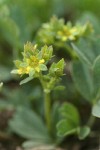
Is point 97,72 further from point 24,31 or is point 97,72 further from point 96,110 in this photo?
point 24,31

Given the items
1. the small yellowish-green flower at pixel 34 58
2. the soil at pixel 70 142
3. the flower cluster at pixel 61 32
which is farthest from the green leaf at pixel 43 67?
the soil at pixel 70 142

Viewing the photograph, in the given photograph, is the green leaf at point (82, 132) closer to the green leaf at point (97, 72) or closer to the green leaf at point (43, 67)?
the green leaf at point (97, 72)

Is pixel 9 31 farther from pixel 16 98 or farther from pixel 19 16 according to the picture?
pixel 16 98

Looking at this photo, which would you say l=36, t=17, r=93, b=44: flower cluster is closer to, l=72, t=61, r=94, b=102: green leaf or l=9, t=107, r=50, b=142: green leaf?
l=72, t=61, r=94, b=102: green leaf

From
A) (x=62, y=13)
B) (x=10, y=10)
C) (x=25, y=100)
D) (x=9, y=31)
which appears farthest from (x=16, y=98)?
(x=62, y=13)

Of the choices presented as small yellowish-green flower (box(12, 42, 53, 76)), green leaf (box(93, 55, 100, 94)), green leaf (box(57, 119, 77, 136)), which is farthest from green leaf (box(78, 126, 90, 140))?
small yellowish-green flower (box(12, 42, 53, 76))

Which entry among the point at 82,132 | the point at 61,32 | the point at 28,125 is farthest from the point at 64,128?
the point at 61,32
